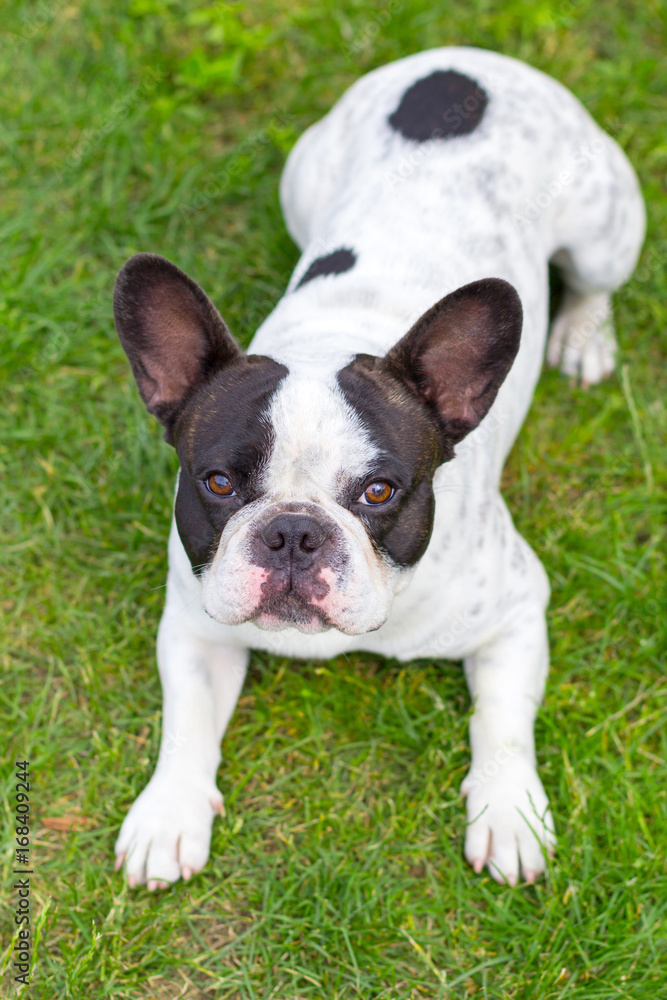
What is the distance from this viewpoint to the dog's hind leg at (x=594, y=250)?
510 cm

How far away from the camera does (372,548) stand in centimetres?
345

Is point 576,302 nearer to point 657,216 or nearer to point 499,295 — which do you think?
point 657,216

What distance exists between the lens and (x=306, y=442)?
132 inches

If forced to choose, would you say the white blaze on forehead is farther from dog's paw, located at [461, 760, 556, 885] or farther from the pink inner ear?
dog's paw, located at [461, 760, 556, 885]

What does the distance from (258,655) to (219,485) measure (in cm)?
149

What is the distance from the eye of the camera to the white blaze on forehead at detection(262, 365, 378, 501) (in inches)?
132

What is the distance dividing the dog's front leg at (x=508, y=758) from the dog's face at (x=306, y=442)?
100 cm
